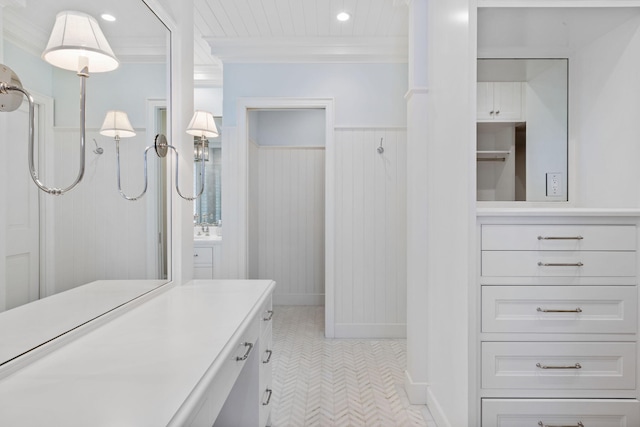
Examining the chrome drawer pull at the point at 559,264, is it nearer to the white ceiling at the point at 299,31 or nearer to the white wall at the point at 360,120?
the white wall at the point at 360,120

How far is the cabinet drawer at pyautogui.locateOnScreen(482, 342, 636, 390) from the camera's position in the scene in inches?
60.6

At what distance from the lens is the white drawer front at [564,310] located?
1.54 metres

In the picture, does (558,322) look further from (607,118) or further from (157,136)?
(157,136)

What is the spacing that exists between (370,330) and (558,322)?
6.42 ft

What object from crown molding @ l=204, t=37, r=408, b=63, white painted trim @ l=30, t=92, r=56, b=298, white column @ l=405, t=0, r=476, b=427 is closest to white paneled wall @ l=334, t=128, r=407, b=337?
crown molding @ l=204, t=37, r=408, b=63

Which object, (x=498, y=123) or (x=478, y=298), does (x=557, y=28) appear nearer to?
(x=498, y=123)

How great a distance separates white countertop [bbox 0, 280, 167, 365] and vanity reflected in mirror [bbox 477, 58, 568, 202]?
1.71 meters

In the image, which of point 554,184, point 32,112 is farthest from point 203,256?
point 554,184

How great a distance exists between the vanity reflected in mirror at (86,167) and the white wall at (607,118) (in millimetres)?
2035

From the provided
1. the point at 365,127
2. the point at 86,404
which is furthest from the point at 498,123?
the point at 86,404

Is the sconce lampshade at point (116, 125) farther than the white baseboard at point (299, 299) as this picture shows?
No

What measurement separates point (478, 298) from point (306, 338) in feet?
6.91

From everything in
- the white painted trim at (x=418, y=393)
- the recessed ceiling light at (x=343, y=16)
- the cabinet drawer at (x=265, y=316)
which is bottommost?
the white painted trim at (x=418, y=393)

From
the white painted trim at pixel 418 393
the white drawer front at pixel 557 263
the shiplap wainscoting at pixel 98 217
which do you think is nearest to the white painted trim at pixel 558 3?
the white drawer front at pixel 557 263
